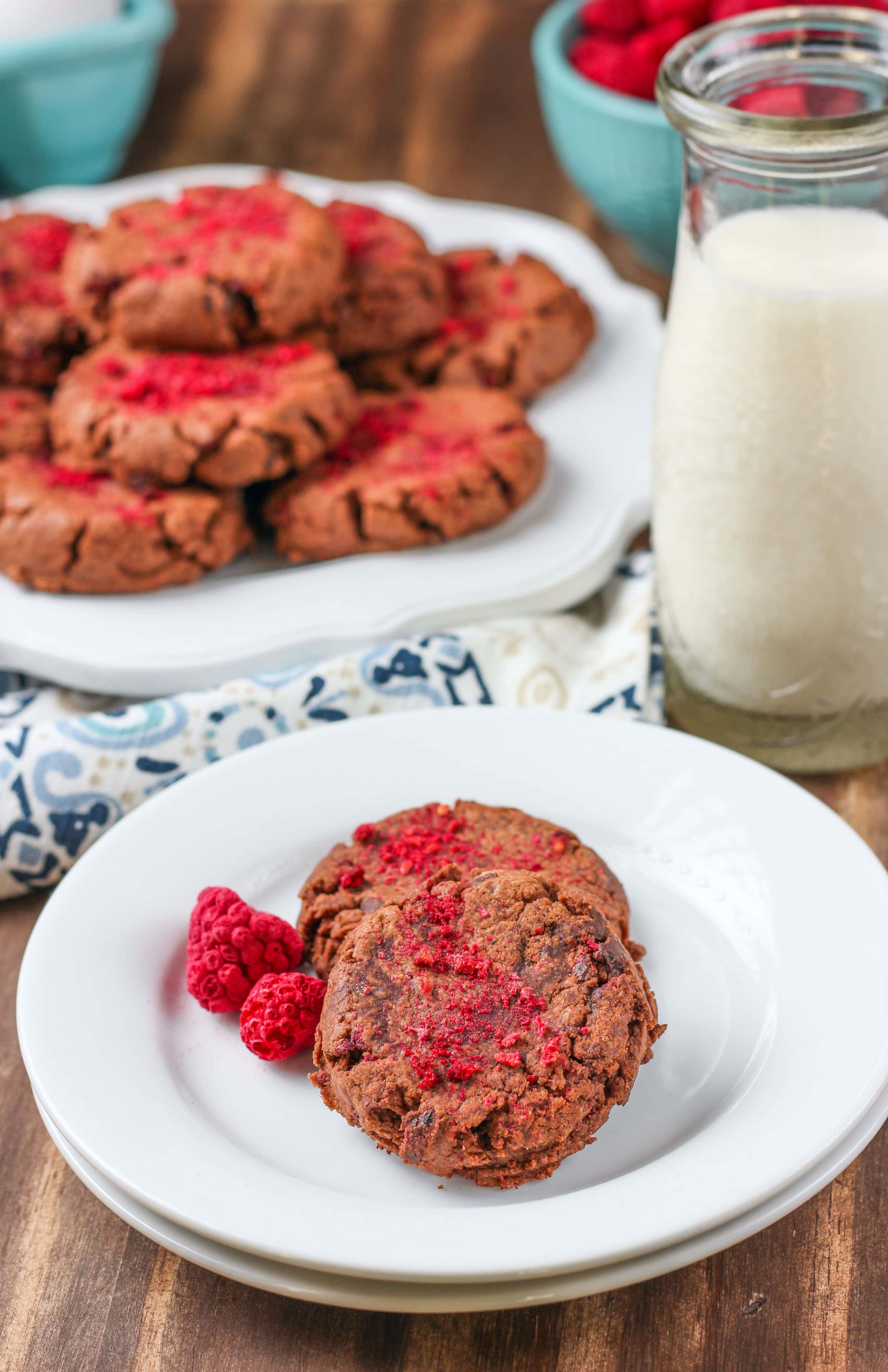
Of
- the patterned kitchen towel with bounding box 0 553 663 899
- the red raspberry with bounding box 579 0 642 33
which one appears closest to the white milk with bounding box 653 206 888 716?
the patterned kitchen towel with bounding box 0 553 663 899

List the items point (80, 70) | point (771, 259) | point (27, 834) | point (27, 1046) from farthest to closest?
point (80, 70) < point (27, 834) < point (771, 259) < point (27, 1046)

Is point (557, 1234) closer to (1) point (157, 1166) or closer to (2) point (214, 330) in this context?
(1) point (157, 1166)

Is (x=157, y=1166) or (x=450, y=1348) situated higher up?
(x=157, y=1166)

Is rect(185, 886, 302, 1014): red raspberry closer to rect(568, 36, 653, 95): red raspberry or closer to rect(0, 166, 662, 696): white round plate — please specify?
rect(0, 166, 662, 696): white round plate

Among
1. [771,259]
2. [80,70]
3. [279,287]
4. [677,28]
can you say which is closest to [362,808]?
[771,259]

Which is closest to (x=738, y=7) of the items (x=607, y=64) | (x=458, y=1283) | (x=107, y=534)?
(x=607, y=64)

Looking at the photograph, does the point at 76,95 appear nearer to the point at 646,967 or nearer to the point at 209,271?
the point at 209,271

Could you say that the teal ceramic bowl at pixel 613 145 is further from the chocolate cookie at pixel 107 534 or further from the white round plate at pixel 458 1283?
the white round plate at pixel 458 1283
